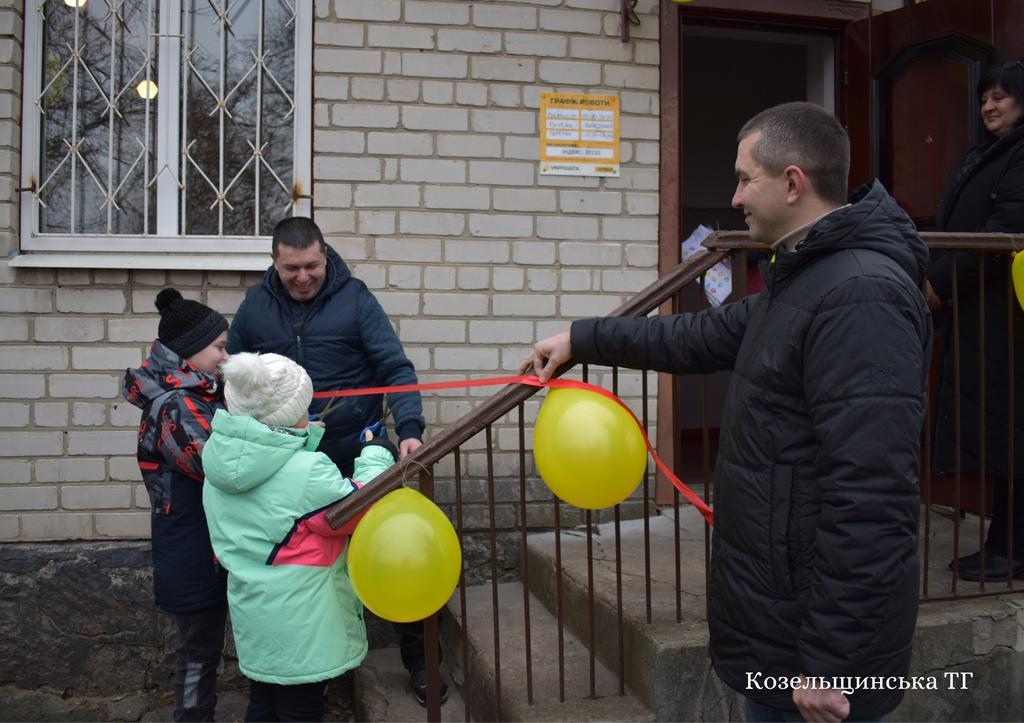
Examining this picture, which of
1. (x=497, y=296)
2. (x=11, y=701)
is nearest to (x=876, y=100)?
(x=497, y=296)

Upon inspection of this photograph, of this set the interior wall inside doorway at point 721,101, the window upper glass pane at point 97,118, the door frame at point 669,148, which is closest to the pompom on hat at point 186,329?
the window upper glass pane at point 97,118

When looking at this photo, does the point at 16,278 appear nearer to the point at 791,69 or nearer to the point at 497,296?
the point at 497,296

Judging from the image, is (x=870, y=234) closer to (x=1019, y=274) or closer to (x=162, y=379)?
(x=1019, y=274)

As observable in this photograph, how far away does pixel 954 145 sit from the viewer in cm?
407

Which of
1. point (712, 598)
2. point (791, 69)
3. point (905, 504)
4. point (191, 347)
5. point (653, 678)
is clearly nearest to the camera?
point (905, 504)

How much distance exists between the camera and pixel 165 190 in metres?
4.00

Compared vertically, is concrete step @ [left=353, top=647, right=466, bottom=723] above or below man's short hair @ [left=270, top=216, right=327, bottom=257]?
below

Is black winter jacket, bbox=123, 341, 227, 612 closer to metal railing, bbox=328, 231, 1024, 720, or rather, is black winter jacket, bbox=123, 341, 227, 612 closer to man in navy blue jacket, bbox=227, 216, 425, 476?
man in navy blue jacket, bbox=227, 216, 425, 476

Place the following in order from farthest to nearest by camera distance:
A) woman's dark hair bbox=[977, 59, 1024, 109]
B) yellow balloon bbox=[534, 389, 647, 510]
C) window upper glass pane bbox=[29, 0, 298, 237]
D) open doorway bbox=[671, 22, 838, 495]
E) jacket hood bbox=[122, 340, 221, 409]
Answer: open doorway bbox=[671, 22, 838, 495] < window upper glass pane bbox=[29, 0, 298, 237] < woman's dark hair bbox=[977, 59, 1024, 109] < jacket hood bbox=[122, 340, 221, 409] < yellow balloon bbox=[534, 389, 647, 510]

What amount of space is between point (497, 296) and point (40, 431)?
2163 millimetres

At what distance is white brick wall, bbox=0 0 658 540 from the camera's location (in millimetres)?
3857

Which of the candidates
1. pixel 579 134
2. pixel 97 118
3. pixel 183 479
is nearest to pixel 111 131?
pixel 97 118

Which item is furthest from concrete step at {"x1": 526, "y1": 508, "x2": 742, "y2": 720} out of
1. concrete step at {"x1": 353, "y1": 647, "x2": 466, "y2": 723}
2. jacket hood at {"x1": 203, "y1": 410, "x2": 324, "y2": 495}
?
jacket hood at {"x1": 203, "y1": 410, "x2": 324, "y2": 495}

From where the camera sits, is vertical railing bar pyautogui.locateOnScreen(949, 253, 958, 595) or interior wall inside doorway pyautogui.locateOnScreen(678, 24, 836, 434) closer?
vertical railing bar pyautogui.locateOnScreen(949, 253, 958, 595)
